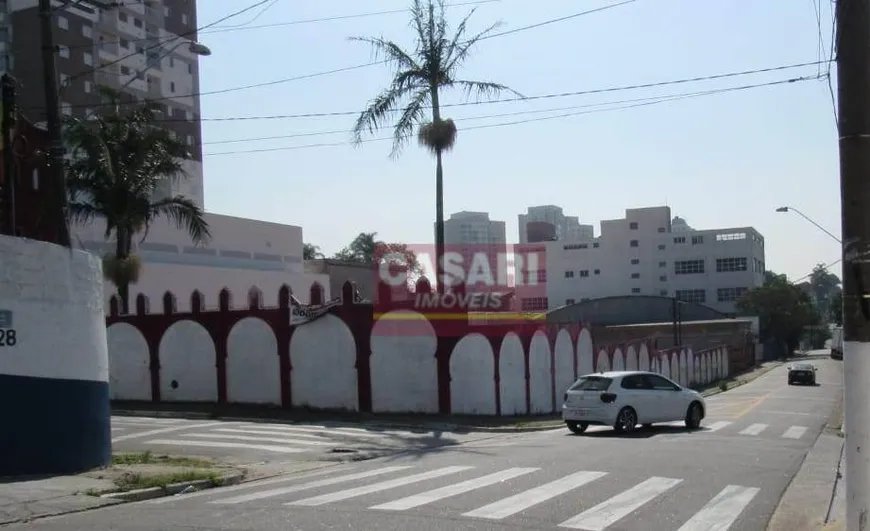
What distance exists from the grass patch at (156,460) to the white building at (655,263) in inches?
3764

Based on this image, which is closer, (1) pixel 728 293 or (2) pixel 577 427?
(2) pixel 577 427

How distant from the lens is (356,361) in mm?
27672

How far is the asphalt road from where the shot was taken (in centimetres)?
983

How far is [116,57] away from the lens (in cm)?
7038

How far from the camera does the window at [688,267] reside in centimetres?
11119

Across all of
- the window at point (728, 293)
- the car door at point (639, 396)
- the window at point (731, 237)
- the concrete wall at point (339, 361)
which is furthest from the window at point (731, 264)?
the car door at point (639, 396)

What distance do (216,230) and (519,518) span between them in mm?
45966

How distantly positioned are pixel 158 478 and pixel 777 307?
10012cm

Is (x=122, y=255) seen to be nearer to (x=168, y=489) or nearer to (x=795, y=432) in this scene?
(x=168, y=489)

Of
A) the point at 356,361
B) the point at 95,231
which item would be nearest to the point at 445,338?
the point at 356,361

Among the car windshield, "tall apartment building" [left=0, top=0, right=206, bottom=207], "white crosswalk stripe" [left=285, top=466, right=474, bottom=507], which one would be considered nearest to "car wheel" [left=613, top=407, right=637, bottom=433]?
the car windshield

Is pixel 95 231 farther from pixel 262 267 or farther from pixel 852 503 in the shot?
pixel 852 503

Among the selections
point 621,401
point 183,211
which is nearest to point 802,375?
point 621,401

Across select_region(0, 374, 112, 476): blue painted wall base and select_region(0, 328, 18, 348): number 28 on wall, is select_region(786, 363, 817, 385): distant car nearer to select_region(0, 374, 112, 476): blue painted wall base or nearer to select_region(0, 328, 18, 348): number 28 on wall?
select_region(0, 374, 112, 476): blue painted wall base
